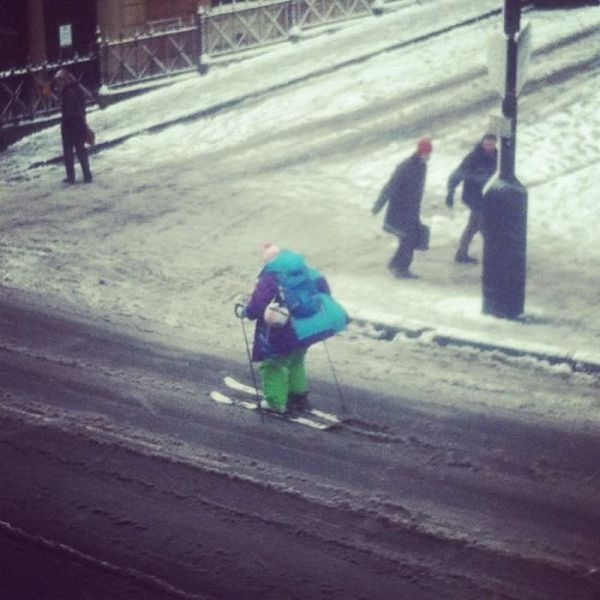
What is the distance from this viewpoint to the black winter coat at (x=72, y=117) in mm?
18656

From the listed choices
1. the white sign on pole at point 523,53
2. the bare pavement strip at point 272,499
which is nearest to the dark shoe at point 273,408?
the bare pavement strip at point 272,499

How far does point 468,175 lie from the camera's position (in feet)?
48.2

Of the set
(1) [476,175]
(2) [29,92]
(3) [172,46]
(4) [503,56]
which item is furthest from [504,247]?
(3) [172,46]

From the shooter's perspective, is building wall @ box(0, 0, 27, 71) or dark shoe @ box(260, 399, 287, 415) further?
building wall @ box(0, 0, 27, 71)

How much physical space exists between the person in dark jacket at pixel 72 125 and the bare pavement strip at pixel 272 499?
8.16 metres

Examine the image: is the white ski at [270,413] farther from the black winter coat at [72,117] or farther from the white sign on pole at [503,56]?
the black winter coat at [72,117]

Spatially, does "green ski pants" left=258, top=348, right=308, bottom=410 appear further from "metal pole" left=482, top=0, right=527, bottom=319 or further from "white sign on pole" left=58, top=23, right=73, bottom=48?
"white sign on pole" left=58, top=23, right=73, bottom=48

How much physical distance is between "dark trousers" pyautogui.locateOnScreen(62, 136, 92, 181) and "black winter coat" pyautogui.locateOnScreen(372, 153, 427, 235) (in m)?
6.05

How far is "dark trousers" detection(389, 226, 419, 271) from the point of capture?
14.4 metres

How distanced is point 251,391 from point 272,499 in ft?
7.55

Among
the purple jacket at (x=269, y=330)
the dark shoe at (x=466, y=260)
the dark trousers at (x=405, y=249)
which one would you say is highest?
the purple jacket at (x=269, y=330)

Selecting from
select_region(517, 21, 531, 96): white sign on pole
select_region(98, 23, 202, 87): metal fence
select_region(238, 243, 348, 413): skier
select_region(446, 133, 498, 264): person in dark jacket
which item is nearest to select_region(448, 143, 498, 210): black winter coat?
select_region(446, 133, 498, 264): person in dark jacket

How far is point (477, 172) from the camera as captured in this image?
48.1 ft

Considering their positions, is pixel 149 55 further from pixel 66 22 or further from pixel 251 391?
pixel 251 391
